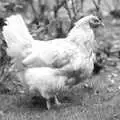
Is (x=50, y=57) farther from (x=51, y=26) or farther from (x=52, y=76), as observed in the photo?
(x=51, y=26)

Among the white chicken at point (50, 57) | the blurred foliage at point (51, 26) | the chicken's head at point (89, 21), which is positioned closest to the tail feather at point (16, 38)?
the white chicken at point (50, 57)

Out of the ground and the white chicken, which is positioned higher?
the white chicken

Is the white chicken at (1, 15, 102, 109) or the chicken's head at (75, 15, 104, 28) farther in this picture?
the chicken's head at (75, 15, 104, 28)

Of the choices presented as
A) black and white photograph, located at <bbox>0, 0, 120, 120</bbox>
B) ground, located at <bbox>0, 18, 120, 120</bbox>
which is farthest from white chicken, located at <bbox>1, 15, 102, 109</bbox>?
ground, located at <bbox>0, 18, 120, 120</bbox>

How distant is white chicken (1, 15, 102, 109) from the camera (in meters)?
5.66

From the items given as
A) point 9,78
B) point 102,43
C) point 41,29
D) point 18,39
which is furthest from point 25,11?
point 18,39

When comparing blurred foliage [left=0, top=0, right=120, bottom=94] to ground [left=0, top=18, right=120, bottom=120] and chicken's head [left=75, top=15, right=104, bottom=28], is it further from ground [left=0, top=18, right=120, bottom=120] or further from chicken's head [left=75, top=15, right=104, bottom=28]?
chicken's head [left=75, top=15, right=104, bottom=28]

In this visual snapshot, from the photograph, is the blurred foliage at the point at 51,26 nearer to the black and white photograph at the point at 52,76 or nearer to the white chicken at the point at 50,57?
the black and white photograph at the point at 52,76

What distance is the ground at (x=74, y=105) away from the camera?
5352 mm

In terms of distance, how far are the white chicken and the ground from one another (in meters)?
0.28

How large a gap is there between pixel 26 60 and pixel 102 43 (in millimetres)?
4025

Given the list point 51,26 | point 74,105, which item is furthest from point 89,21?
point 51,26

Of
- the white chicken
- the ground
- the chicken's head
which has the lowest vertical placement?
the ground

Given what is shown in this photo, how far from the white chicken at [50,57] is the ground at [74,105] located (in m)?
0.28
